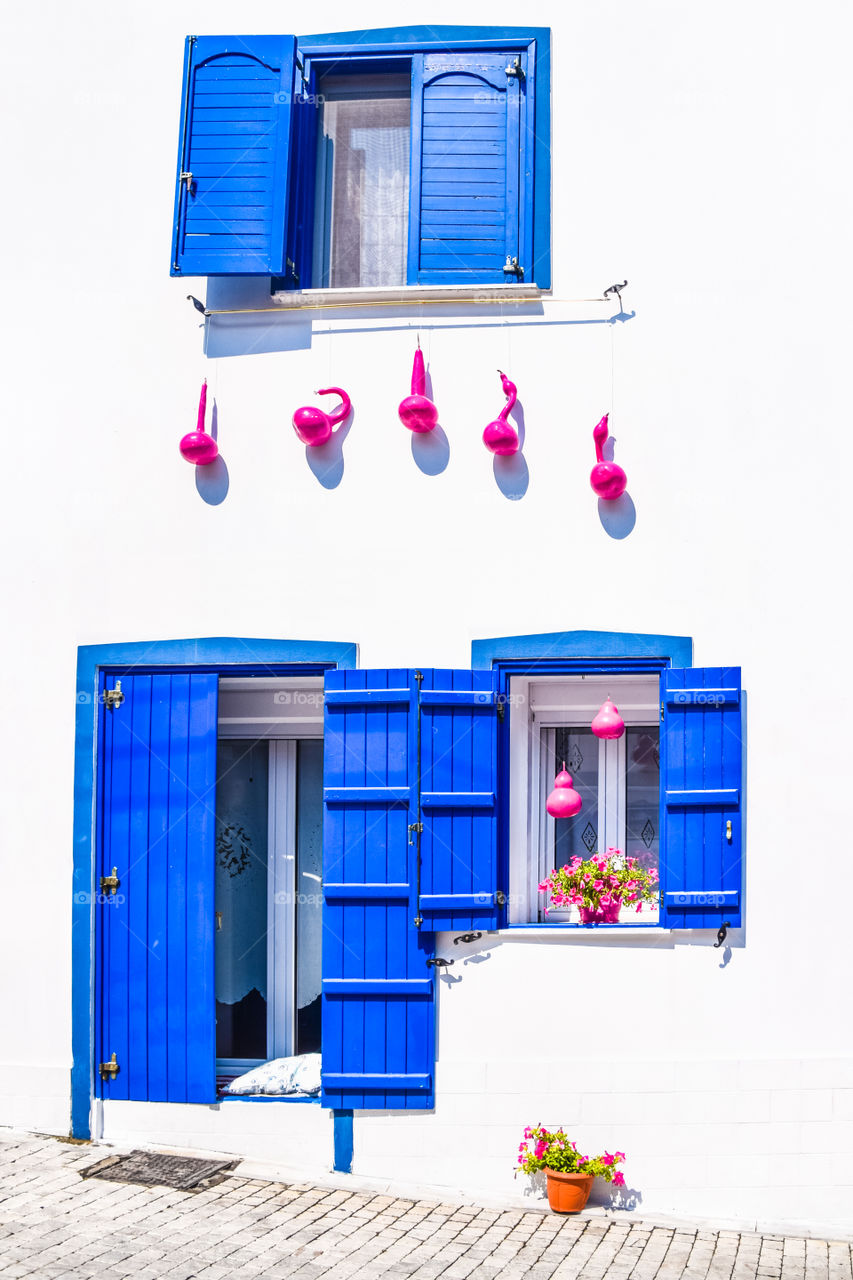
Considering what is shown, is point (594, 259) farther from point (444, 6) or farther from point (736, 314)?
point (444, 6)

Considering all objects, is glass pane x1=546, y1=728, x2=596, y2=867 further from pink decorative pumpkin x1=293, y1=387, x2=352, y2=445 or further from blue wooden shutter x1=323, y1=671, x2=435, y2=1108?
pink decorative pumpkin x1=293, y1=387, x2=352, y2=445

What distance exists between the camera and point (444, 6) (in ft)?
24.9

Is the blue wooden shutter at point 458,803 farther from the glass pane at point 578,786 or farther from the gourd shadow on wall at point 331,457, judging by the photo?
the gourd shadow on wall at point 331,457

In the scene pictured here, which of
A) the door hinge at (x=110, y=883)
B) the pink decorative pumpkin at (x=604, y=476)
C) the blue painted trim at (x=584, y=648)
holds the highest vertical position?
the pink decorative pumpkin at (x=604, y=476)

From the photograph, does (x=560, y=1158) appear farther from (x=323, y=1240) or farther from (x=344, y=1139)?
(x=323, y=1240)

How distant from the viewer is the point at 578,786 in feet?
24.3

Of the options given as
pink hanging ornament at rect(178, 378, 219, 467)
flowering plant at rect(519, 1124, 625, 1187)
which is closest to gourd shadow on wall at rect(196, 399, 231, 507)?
pink hanging ornament at rect(178, 378, 219, 467)

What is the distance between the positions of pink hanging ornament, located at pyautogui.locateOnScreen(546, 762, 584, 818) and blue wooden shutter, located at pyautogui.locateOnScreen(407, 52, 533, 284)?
2738 millimetres

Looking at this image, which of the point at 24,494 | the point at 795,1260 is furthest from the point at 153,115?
the point at 795,1260

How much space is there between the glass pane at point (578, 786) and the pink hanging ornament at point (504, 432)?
1583 millimetres

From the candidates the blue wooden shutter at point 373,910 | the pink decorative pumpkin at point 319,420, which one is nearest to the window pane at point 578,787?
the blue wooden shutter at point 373,910

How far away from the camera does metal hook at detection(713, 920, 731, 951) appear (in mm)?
6809

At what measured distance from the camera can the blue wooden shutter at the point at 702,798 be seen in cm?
682

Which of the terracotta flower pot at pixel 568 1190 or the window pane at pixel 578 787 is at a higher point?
the window pane at pixel 578 787
